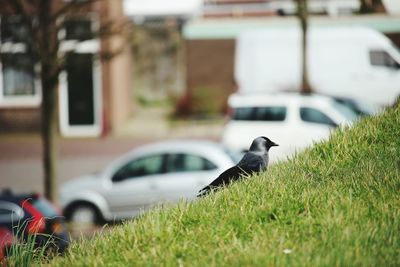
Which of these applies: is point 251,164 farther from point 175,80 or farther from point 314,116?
point 175,80

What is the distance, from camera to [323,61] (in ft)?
80.7

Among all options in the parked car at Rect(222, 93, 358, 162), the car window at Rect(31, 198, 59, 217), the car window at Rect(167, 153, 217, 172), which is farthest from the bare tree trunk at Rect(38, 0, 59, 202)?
the parked car at Rect(222, 93, 358, 162)

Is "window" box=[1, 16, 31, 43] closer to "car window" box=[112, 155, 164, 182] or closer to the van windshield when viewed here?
"car window" box=[112, 155, 164, 182]

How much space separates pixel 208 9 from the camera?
32.8m

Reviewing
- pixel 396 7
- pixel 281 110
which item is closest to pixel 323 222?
pixel 281 110

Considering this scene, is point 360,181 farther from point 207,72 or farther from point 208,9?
point 208,9

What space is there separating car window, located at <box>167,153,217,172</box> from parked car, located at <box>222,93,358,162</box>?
244 cm

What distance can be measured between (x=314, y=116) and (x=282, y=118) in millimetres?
678

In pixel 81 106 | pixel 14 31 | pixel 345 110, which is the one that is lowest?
pixel 81 106

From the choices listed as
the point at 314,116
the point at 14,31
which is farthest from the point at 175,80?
the point at 14,31

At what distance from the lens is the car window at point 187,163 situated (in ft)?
44.0

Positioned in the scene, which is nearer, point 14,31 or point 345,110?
point 14,31

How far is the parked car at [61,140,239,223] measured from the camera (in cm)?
1334

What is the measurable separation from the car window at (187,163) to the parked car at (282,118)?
2.44 metres
